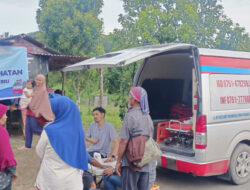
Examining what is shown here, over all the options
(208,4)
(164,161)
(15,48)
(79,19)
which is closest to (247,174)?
(164,161)

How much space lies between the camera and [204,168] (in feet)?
14.9

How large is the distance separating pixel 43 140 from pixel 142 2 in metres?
21.5

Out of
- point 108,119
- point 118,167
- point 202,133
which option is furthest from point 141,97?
point 108,119

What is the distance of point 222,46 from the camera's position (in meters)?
23.3

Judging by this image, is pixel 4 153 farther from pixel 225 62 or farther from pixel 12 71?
pixel 12 71

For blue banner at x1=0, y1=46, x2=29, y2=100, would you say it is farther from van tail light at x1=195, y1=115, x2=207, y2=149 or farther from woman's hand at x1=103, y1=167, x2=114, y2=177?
van tail light at x1=195, y1=115, x2=207, y2=149

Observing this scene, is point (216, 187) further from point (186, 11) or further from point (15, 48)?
point (186, 11)

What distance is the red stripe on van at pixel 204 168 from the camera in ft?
14.9

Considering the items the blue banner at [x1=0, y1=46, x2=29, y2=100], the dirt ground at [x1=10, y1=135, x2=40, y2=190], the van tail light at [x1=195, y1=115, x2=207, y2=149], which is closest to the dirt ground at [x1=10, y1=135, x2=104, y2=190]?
the dirt ground at [x1=10, y1=135, x2=40, y2=190]

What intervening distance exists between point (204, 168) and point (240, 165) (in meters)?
0.94

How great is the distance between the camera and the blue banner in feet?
26.4

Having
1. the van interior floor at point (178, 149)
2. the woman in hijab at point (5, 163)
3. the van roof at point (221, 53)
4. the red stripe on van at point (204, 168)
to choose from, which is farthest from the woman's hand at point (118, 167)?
the van roof at point (221, 53)

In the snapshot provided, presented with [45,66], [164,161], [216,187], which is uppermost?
[45,66]

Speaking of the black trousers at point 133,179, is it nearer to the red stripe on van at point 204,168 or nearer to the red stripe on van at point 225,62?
the red stripe on van at point 204,168
